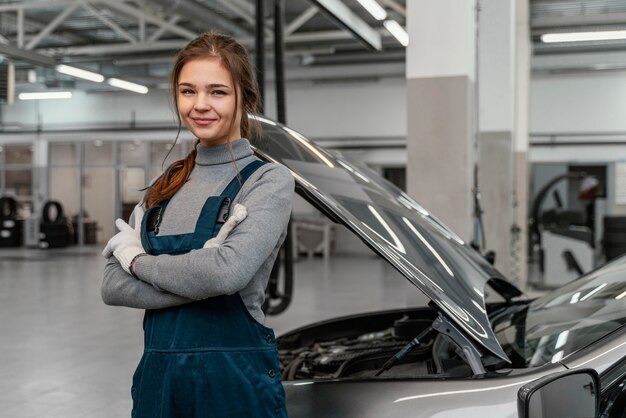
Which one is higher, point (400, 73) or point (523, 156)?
point (400, 73)

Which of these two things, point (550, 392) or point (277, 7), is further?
point (277, 7)

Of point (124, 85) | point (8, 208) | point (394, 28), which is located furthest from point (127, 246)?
point (8, 208)

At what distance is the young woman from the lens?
1.35 meters

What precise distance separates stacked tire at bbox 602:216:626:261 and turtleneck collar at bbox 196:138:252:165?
36.4 feet

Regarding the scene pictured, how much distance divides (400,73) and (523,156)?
5.48 m

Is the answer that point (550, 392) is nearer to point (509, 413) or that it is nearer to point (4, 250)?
point (509, 413)

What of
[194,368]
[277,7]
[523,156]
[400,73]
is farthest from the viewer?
[400,73]

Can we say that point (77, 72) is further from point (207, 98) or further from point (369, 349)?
point (207, 98)

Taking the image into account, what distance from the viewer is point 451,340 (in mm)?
1732

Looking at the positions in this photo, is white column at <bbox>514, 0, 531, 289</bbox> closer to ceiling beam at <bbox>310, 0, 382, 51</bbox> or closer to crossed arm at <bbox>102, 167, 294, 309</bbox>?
ceiling beam at <bbox>310, 0, 382, 51</bbox>

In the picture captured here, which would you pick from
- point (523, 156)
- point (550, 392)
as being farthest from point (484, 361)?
point (523, 156)

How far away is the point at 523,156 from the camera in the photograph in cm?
1143

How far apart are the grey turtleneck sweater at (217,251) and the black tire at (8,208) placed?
1916 cm

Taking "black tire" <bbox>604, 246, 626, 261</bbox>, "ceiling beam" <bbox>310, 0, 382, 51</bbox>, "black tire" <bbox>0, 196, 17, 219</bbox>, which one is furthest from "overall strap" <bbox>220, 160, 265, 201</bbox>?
"black tire" <bbox>0, 196, 17, 219</bbox>
